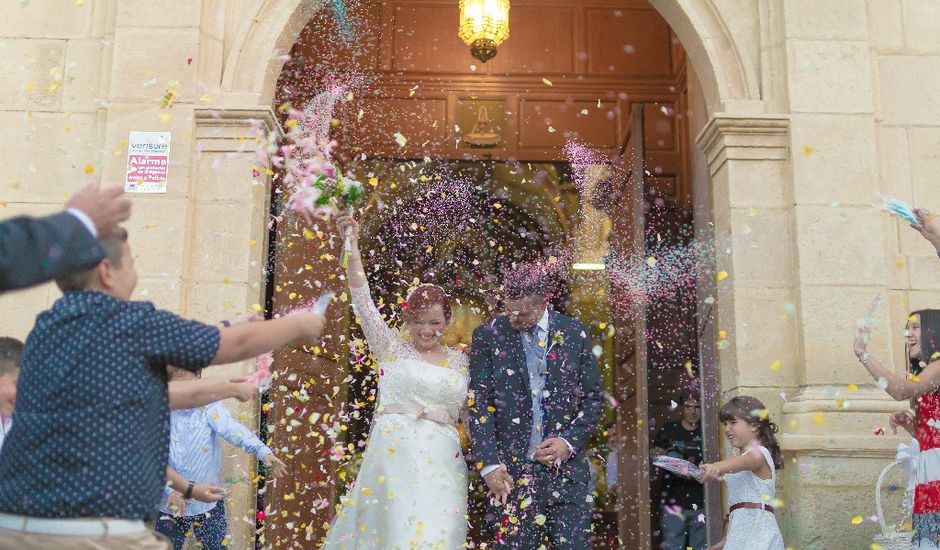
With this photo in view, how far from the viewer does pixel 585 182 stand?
11.6m

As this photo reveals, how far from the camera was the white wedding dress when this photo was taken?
196 inches

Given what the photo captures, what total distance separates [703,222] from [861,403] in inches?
123

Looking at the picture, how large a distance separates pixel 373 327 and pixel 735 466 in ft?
6.21

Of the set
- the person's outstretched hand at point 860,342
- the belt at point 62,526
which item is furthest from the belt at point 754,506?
the belt at point 62,526

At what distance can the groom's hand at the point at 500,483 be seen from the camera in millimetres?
4820

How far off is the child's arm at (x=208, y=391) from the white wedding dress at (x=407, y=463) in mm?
1941

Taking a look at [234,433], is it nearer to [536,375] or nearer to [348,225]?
[348,225]

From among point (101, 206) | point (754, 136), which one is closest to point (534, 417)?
point (754, 136)

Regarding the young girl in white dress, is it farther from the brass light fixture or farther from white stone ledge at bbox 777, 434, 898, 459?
the brass light fixture

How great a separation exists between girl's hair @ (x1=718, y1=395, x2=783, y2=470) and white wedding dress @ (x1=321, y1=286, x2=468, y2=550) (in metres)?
1.34

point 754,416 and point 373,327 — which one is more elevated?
point 373,327

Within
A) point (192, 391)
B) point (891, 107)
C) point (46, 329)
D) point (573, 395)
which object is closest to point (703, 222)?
point (891, 107)

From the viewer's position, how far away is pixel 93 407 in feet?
7.77

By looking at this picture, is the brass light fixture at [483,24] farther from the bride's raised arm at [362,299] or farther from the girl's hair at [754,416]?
the girl's hair at [754,416]
